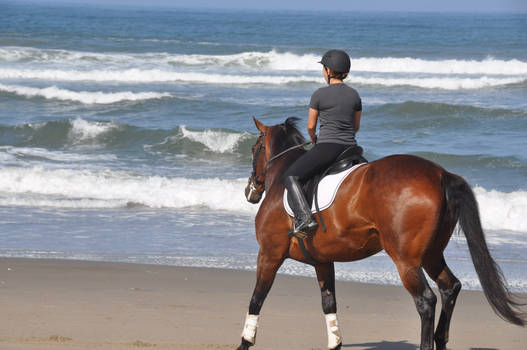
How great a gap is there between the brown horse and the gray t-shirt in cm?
30

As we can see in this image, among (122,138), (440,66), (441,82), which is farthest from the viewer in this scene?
(440,66)

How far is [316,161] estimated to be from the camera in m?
4.84

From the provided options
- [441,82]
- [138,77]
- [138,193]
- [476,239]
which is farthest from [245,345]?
[138,77]

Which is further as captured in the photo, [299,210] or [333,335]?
[333,335]

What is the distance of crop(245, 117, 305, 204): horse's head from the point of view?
18.3ft

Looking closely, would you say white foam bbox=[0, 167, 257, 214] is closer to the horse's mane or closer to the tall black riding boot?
the horse's mane

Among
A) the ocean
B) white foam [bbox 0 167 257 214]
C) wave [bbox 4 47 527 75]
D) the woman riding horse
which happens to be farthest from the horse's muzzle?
wave [bbox 4 47 527 75]

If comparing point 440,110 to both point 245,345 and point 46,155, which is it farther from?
point 245,345

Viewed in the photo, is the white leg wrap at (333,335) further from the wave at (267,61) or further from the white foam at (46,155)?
the wave at (267,61)

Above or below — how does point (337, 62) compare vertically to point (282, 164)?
above

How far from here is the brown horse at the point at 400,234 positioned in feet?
14.3

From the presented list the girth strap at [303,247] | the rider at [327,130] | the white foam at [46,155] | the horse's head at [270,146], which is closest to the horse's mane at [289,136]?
the horse's head at [270,146]

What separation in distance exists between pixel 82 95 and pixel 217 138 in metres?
9.09

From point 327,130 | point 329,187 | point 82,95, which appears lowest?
point 82,95
